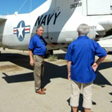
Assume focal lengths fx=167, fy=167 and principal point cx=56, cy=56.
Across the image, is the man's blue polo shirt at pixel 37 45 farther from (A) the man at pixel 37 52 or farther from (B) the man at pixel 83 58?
(B) the man at pixel 83 58

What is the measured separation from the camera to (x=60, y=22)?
6.16 metres

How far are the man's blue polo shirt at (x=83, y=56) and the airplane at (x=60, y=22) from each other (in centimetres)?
184

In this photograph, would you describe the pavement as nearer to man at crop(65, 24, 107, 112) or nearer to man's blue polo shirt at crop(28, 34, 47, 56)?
man at crop(65, 24, 107, 112)

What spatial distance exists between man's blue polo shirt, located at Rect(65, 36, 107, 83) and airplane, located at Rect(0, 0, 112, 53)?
1.84 m

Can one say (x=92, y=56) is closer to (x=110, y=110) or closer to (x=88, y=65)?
(x=88, y=65)

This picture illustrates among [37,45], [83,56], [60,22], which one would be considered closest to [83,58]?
[83,56]

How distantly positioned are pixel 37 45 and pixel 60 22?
1945 millimetres

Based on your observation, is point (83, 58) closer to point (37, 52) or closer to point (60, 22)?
Answer: point (37, 52)

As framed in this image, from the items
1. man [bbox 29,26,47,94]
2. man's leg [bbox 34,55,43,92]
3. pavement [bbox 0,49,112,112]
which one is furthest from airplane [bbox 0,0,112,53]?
man's leg [bbox 34,55,43,92]

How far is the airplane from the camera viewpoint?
17.2 ft

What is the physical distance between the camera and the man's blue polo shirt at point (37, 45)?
458 centimetres

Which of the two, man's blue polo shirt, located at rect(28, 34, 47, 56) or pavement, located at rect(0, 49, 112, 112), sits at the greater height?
man's blue polo shirt, located at rect(28, 34, 47, 56)

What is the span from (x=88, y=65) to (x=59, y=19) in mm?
3586

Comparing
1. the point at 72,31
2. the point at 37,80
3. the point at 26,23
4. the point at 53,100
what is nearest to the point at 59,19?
the point at 72,31
